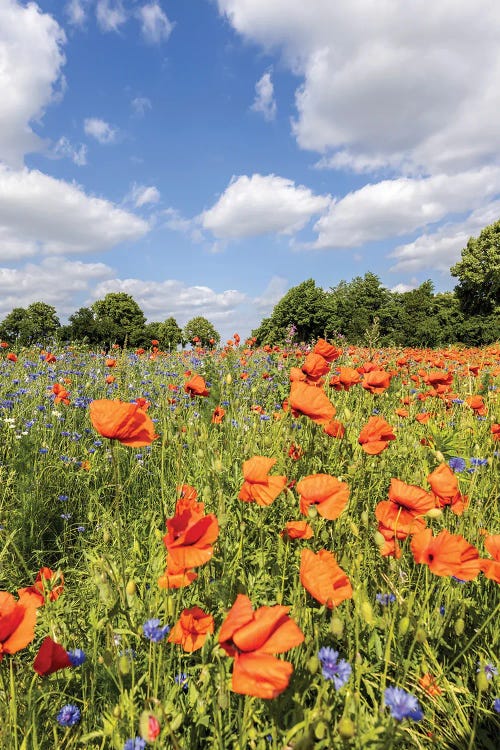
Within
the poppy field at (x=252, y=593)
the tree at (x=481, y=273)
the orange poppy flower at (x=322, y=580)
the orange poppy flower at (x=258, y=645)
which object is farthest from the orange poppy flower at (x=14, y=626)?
the tree at (x=481, y=273)

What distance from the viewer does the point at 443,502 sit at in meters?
1.67

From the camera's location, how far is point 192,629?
4.10ft

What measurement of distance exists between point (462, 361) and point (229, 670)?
730 cm

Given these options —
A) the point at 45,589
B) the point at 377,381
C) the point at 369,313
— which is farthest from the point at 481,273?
the point at 45,589

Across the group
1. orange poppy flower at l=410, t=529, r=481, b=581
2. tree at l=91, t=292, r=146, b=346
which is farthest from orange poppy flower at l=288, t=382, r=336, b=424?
tree at l=91, t=292, r=146, b=346

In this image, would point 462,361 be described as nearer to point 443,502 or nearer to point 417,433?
point 417,433

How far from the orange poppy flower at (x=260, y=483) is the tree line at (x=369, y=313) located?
13.6 metres

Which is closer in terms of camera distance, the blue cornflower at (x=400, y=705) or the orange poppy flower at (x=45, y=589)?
the blue cornflower at (x=400, y=705)

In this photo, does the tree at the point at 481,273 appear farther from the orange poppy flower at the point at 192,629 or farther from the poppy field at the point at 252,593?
the orange poppy flower at the point at 192,629

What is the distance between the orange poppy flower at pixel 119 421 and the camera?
1308mm

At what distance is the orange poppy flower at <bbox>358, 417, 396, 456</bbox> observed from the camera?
1.92m

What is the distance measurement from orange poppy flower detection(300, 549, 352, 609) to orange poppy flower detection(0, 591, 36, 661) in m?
0.67

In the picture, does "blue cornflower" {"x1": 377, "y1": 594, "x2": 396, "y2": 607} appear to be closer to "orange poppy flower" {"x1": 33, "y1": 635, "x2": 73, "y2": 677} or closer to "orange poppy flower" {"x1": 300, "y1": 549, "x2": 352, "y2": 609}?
"orange poppy flower" {"x1": 300, "y1": 549, "x2": 352, "y2": 609}

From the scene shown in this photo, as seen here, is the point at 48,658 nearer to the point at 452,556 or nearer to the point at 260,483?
the point at 260,483
